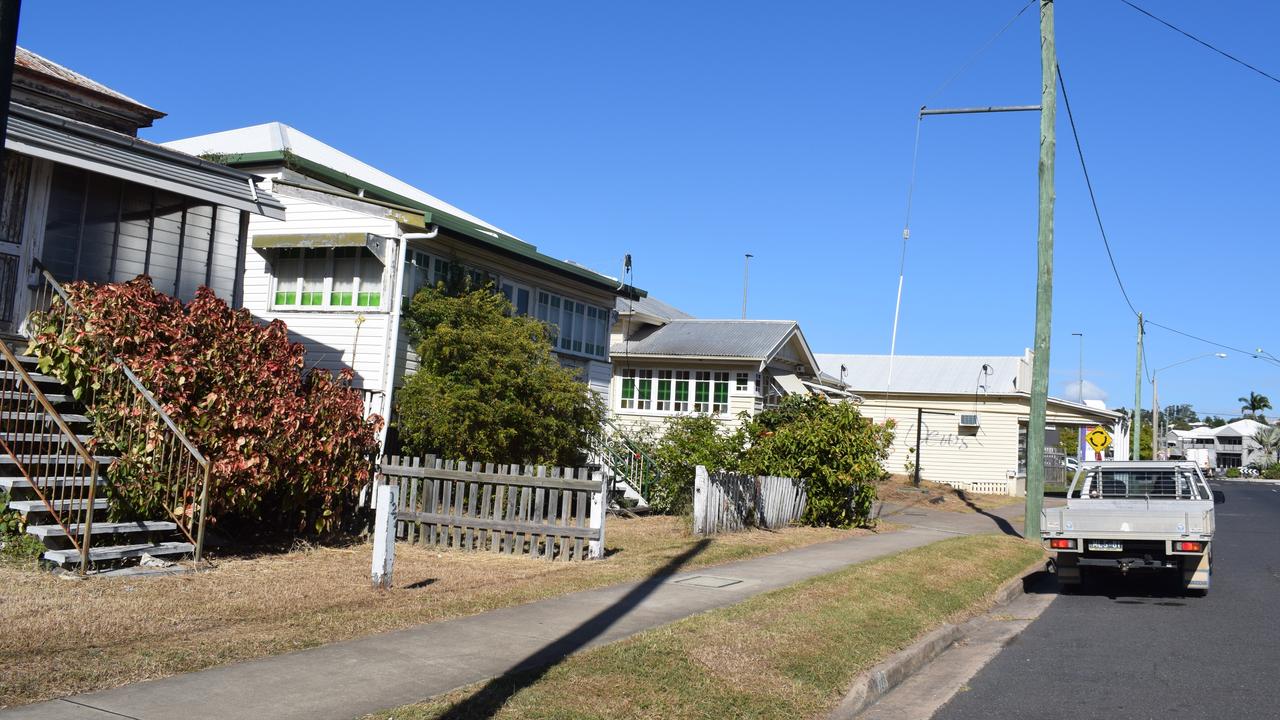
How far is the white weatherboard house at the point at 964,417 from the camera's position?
4206cm

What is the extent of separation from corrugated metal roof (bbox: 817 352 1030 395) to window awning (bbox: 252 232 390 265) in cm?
3084

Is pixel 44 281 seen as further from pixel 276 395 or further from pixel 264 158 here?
pixel 264 158

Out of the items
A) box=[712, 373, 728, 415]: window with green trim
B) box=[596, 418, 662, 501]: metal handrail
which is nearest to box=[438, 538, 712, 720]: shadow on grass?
box=[596, 418, 662, 501]: metal handrail

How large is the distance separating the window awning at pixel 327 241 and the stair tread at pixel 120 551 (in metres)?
7.34

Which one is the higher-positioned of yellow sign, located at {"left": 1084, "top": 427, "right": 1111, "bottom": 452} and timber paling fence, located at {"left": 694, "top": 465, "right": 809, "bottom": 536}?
yellow sign, located at {"left": 1084, "top": 427, "right": 1111, "bottom": 452}

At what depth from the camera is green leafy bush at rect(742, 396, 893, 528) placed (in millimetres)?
19375

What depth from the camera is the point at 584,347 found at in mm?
23922

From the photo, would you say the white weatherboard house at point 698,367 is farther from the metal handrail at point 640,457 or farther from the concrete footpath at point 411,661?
the concrete footpath at point 411,661

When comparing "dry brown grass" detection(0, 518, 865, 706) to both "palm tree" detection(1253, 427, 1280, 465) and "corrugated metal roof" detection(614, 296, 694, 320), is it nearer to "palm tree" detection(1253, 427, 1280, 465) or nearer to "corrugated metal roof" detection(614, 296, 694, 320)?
"corrugated metal roof" detection(614, 296, 694, 320)

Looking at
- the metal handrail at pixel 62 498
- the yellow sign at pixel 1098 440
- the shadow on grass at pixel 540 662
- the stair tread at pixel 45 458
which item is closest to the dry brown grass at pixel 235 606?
the metal handrail at pixel 62 498

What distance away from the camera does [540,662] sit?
7312mm

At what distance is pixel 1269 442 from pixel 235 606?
127 metres

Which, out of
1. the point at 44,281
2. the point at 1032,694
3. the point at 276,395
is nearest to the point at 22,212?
the point at 44,281

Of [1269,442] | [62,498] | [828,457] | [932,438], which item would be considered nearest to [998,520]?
[828,457]
